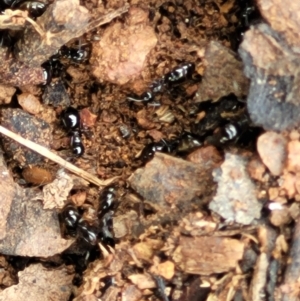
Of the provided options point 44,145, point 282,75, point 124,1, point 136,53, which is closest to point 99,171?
point 44,145

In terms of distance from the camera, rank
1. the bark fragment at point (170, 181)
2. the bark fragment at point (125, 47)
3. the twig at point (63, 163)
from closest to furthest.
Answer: the bark fragment at point (170, 181), the bark fragment at point (125, 47), the twig at point (63, 163)

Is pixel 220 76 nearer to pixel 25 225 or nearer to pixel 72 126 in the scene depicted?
pixel 72 126

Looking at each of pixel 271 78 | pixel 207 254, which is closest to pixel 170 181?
pixel 207 254

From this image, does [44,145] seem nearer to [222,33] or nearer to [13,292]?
[13,292]

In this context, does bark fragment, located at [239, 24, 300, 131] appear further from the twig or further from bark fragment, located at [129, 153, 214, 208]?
the twig

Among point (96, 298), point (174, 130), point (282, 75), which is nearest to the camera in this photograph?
point (282, 75)

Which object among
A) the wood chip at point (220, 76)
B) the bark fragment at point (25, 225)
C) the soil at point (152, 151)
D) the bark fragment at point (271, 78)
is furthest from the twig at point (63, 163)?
the bark fragment at point (271, 78)

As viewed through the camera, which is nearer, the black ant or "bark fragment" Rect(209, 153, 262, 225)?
"bark fragment" Rect(209, 153, 262, 225)

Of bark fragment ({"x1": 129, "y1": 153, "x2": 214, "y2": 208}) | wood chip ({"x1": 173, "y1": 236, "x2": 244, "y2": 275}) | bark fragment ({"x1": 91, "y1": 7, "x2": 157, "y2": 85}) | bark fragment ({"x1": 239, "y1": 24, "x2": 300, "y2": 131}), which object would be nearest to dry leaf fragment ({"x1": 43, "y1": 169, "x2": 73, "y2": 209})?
bark fragment ({"x1": 129, "y1": 153, "x2": 214, "y2": 208})

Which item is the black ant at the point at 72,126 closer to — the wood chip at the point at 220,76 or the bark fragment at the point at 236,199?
the wood chip at the point at 220,76

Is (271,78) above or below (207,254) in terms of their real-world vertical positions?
above

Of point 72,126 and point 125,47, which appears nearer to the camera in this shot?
point 125,47
